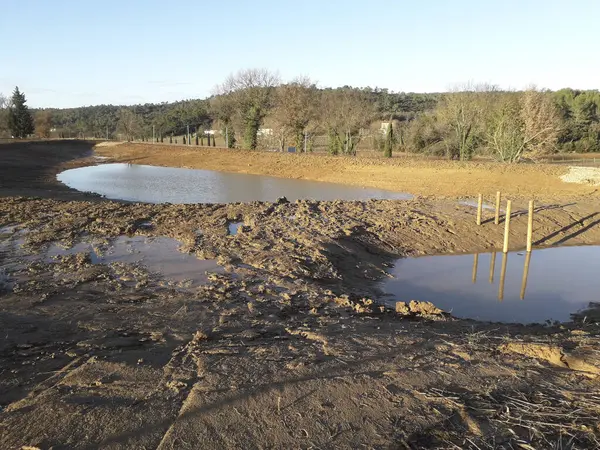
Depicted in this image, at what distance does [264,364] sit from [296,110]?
37.2m

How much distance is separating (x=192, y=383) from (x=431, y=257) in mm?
8903

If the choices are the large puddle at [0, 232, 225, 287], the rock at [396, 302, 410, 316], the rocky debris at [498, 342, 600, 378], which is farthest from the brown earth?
the rocky debris at [498, 342, 600, 378]

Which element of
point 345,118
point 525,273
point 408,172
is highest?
point 345,118

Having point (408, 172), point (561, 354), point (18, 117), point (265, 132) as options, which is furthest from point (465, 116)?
point (18, 117)

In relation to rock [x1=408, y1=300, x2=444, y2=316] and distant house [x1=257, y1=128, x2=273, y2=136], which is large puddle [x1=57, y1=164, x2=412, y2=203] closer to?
rock [x1=408, y1=300, x2=444, y2=316]

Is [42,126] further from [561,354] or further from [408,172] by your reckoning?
[561,354]

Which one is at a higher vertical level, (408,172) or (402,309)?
(408,172)

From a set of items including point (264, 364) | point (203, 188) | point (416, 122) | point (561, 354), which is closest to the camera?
point (264, 364)

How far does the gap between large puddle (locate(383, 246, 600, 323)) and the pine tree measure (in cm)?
5832

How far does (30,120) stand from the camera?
5759 centimetres

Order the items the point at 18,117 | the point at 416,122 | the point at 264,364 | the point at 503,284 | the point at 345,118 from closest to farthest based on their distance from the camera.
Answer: the point at 264,364 → the point at 503,284 → the point at 345,118 → the point at 416,122 → the point at 18,117

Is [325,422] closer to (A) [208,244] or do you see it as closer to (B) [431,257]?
(A) [208,244]

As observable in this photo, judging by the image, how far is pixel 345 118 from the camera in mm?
37875

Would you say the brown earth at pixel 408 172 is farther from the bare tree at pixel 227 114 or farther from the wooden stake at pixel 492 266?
the bare tree at pixel 227 114
